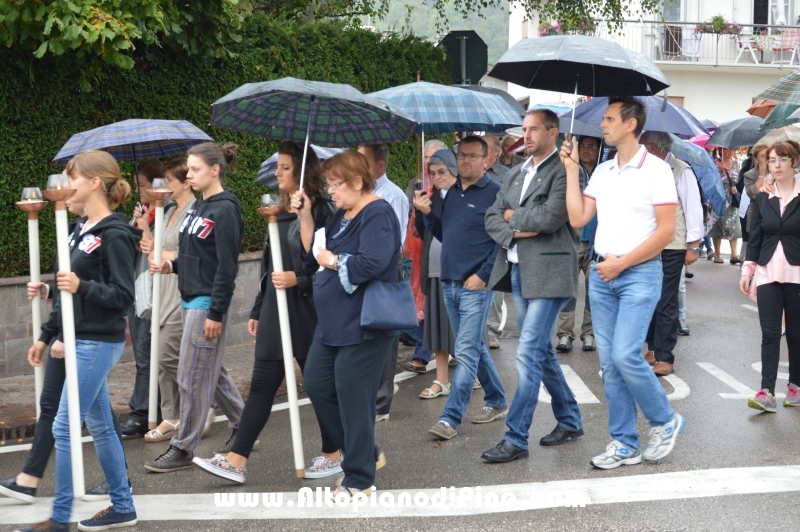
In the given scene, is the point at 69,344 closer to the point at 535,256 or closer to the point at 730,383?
the point at 535,256

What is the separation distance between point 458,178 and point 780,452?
2.55 metres

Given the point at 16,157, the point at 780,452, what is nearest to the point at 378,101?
the point at 780,452

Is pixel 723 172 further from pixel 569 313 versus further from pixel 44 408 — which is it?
pixel 44 408

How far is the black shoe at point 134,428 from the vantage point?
23.5 ft

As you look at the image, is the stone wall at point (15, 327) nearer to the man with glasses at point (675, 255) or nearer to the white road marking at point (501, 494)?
the white road marking at point (501, 494)

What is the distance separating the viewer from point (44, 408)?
5.23 m

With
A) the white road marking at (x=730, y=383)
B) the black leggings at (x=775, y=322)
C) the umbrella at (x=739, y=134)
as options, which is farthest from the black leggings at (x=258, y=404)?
the umbrella at (x=739, y=134)

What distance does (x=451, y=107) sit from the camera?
7.86 metres

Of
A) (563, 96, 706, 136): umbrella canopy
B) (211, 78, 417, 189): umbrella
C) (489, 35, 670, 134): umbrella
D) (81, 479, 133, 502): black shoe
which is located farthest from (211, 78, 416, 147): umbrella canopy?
(563, 96, 706, 136): umbrella canopy

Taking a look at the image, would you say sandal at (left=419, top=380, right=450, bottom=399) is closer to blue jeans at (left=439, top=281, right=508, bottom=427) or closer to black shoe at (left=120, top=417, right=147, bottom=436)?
blue jeans at (left=439, top=281, right=508, bottom=427)

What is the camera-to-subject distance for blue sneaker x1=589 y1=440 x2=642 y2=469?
6023mm

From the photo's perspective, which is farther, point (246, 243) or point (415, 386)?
point (246, 243)

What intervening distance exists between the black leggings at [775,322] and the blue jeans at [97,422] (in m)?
4.53

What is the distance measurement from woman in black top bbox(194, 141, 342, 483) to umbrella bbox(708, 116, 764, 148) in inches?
487
